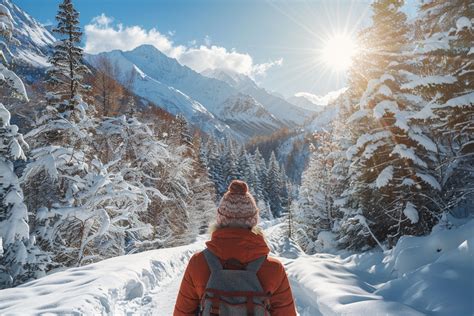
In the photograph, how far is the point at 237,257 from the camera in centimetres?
274

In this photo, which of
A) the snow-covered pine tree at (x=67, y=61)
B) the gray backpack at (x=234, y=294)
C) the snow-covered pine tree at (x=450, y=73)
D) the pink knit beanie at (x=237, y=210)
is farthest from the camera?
the snow-covered pine tree at (x=67, y=61)

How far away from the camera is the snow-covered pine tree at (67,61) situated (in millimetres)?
15078

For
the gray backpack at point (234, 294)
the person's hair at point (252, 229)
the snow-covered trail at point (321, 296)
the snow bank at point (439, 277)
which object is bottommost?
the snow-covered trail at point (321, 296)

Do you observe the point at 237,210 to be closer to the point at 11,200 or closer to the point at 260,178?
the point at 11,200

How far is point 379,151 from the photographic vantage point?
1353cm

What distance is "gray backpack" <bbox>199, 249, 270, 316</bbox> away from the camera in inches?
103

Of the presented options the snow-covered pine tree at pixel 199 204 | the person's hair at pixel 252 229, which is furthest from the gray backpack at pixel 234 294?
the snow-covered pine tree at pixel 199 204

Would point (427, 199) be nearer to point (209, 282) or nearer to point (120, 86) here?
point (209, 282)

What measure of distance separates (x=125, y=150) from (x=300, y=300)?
1656cm

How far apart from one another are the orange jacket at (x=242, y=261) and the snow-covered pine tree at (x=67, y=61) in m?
14.2

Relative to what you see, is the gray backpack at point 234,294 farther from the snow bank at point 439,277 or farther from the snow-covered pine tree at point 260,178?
the snow-covered pine tree at point 260,178

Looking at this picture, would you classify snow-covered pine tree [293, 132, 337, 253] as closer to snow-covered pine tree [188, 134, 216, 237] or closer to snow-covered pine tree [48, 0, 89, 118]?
snow-covered pine tree [188, 134, 216, 237]

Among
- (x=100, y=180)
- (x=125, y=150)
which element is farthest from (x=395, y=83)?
(x=125, y=150)

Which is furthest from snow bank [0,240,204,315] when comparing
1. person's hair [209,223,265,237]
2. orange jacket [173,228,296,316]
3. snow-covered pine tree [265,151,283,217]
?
snow-covered pine tree [265,151,283,217]
